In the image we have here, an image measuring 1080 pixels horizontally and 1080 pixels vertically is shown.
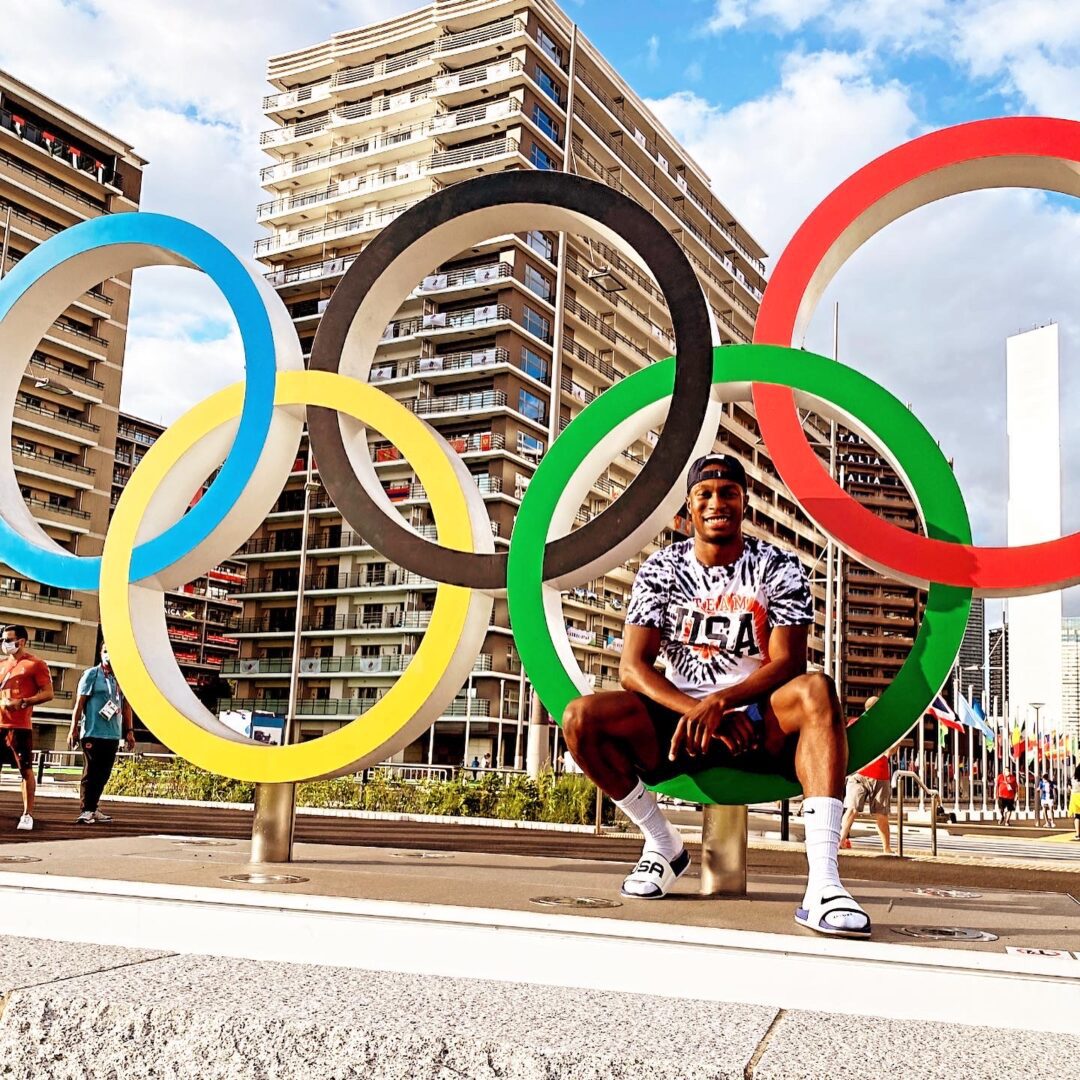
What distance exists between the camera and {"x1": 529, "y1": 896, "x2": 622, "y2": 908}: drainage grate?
5.19 meters

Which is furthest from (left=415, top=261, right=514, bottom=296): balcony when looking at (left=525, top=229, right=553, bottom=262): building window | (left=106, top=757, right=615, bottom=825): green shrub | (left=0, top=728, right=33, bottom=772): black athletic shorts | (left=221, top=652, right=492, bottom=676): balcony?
Answer: (left=0, top=728, right=33, bottom=772): black athletic shorts

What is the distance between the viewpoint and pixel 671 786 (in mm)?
5969

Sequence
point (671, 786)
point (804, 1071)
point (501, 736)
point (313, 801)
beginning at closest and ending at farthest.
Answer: point (804, 1071) → point (671, 786) → point (313, 801) → point (501, 736)

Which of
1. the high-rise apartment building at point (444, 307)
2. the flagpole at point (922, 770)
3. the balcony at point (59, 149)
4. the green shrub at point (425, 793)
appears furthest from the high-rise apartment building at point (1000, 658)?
the balcony at point (59, 149)

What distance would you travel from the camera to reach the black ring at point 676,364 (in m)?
6.37

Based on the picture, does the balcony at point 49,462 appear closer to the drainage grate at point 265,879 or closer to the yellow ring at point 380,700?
the yellow ring at point 380,700

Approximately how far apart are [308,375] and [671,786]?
3.30 metres

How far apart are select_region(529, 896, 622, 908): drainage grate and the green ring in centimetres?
64

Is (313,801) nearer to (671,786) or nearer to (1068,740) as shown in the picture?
(671,786)

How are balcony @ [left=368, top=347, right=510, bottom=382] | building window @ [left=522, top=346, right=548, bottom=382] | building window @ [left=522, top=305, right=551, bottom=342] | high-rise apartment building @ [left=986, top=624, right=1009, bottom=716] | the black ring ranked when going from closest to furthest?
1. the black ring
2. high-rise apartment building @ [left=986, top=624, right=1009, bottom=716]
3. balcony @ [left=368, top=347, right=510, bottom=382]
4. building window @ [left=522, top=346, right=548, bottom=382]
5. building window @ [left=522, top=305, right=551, bottom=342]

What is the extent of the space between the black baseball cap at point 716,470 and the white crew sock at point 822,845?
1.65 m

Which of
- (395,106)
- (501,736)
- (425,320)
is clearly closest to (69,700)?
(501,736)

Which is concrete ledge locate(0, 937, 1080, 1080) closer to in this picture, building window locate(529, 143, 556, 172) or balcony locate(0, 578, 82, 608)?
balcony locate(0, 578, 82, 608)

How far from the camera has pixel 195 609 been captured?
87188 mm
